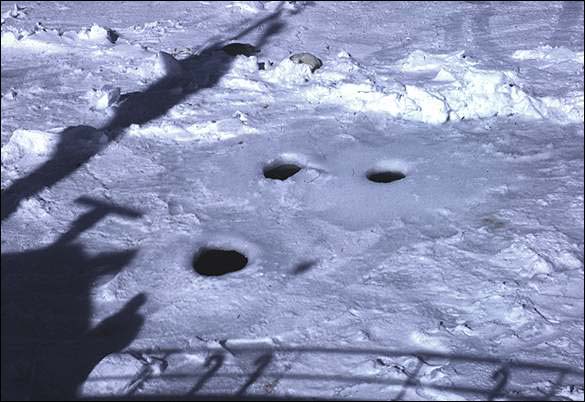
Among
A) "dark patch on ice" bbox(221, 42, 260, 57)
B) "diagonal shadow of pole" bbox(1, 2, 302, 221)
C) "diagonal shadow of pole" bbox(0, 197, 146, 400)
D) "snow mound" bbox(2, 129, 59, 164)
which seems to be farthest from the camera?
"dark patch on ice" bbox(221, 42, 260, 57)

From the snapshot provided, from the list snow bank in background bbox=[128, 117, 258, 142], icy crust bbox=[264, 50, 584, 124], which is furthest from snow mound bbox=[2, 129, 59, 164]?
icy crust bbox=[264, 50, 584, 124]

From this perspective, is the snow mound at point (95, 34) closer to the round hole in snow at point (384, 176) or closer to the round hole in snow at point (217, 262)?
the round hole in snow at point (384, 176)

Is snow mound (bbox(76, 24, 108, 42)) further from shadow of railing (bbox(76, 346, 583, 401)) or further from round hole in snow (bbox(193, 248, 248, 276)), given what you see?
shadow of railing (bbox(76, 346, 583, 401))

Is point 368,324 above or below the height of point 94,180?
below

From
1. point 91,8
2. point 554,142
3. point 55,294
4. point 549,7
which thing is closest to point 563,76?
point 554,142

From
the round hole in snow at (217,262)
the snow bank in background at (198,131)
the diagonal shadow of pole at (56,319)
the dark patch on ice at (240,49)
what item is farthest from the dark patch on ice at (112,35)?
the round hole in snow at (217,262)

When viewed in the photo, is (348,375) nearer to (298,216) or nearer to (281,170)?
(298,216)

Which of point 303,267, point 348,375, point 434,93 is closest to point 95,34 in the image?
point 434,93

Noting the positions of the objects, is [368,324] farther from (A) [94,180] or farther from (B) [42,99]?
(B) [42,99]
